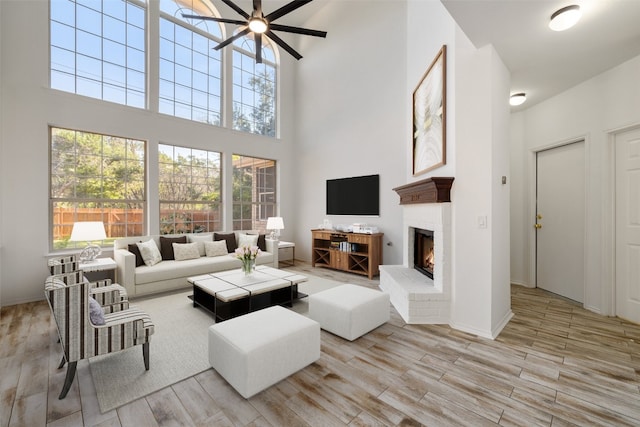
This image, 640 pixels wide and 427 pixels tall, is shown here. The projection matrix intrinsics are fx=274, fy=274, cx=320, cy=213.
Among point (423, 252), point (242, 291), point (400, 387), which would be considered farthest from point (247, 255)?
point (423, 252)

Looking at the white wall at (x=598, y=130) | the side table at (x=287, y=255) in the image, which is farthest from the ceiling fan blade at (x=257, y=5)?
the side table at (x=287, y=255)

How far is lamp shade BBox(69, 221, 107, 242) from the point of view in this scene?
3.46 meters

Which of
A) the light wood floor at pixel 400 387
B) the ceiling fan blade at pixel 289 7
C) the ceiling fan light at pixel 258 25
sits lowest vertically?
the light wood floor at pixel 400 387

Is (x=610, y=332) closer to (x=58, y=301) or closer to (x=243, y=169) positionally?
(x=58, y=301)

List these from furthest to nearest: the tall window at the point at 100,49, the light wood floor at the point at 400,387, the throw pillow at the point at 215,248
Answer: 1. the throw pillow at the point at 215,248
2. the tall window at the point at 100,49
3. the light wood floor at the point at 400,387

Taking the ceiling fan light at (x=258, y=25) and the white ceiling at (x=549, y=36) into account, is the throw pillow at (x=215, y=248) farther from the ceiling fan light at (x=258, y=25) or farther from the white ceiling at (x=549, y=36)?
the white ceiling at (x=549, y=36)

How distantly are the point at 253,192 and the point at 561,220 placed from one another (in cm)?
566

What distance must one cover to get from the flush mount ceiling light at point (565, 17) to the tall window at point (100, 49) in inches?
226

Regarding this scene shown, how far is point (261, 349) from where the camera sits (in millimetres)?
1868

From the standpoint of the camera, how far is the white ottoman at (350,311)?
8.59 ft

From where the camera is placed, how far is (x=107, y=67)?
455cm

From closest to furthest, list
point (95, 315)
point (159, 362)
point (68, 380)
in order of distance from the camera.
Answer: point (68, 380)
point (95, 315)
point (159, 362)

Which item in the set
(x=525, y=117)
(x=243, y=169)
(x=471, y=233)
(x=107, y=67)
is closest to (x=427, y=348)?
(x=471, y=233)

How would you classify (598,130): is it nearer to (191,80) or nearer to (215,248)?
(215,248)
